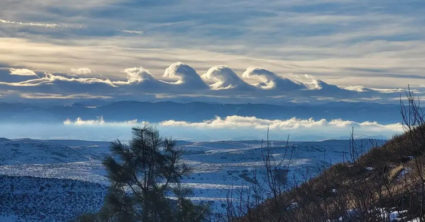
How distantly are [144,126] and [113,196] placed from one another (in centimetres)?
462

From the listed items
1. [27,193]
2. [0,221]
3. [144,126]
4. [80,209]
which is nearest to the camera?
[144,126]

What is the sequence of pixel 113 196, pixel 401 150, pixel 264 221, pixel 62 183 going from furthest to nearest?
pixel 62 183
pixel 113 196
pixel 401 150
pixel 264 221

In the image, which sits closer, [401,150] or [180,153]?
[401,150]

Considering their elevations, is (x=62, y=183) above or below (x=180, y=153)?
below

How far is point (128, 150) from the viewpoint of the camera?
1233 inches

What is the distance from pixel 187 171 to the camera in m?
33.1

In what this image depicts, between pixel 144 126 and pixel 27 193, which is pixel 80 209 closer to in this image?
pixel 27 193

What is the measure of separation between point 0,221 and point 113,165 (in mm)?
37544

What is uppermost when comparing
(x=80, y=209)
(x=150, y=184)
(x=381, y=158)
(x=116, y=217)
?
(x=381, y=158)

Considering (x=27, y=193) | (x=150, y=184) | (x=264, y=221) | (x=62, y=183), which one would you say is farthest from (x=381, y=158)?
(x=62, y=183)

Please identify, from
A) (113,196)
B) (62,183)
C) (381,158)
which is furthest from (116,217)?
(62,183)

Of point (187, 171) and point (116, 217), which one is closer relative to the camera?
point (116, 217)

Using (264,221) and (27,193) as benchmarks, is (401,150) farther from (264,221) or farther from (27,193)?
(27,193)

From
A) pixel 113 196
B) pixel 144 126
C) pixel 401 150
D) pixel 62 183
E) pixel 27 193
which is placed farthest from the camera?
pixel 62 183
